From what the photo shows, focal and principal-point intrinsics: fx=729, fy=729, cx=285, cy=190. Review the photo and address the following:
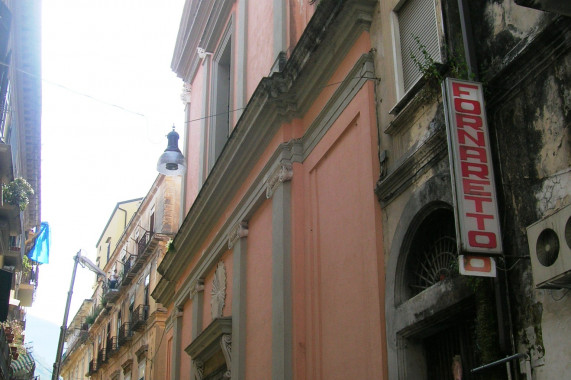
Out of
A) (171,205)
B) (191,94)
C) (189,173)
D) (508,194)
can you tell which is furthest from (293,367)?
(171,205)

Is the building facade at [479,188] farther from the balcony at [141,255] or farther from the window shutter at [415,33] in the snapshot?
the balcony at [141,255]

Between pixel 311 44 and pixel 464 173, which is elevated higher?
pixel 311 44

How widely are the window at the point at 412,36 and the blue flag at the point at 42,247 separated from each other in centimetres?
1726

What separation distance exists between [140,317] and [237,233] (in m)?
13.5

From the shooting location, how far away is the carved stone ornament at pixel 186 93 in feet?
68.2

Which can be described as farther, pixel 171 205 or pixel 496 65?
pixel 171 205

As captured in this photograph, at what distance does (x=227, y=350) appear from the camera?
42.1 ft

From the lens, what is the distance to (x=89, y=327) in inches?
1522

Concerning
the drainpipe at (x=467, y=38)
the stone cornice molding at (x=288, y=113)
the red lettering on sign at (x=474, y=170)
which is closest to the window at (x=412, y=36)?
the stone cornice molding at (x=288, y=113)

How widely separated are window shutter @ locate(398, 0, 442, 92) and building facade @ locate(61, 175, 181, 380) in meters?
15.3

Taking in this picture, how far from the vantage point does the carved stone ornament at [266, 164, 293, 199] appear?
430 inches

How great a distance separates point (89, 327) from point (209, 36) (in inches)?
973

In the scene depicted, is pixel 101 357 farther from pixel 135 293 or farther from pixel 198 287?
pixel 198 287

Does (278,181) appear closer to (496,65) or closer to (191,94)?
(496,65)
